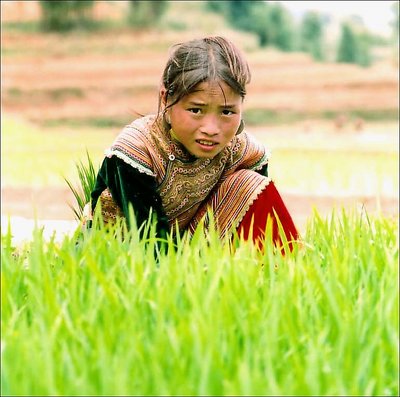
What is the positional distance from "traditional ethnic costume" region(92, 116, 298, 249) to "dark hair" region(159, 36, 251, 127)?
0.47 ft

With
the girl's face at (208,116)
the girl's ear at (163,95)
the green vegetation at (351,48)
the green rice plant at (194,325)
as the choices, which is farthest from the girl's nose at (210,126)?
the green vegetation at (351,48)

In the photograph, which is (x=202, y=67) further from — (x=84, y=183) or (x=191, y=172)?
(x=84, y=183)

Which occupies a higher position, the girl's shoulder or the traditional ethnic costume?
the girl's shoulder

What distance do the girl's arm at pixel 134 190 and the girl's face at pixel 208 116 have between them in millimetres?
155

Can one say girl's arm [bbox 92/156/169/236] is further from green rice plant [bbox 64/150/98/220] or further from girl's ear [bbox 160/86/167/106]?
green rice plant [bbox 64/150/98/220]

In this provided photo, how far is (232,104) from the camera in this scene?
236 centimetres

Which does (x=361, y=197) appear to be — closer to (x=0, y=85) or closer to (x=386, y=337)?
(x=0, y=85)

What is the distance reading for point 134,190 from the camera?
2420mm

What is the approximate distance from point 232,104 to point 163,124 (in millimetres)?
236

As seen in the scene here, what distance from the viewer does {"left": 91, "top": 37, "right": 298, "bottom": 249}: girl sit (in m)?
2.35

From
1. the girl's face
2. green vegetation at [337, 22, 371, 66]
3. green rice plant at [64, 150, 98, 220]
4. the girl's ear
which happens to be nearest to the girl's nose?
the girl's face

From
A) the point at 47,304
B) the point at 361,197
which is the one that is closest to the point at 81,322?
the point at 47,304

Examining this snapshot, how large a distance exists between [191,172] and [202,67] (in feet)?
1.03

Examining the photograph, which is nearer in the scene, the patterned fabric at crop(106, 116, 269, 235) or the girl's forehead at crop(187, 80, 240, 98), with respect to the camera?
the girl's forehead at crop(187, 80, 240, 98)
